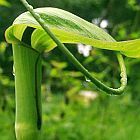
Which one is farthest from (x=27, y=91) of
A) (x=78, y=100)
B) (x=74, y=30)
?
(x=78, y=100)

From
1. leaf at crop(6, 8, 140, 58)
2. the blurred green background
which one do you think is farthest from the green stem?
the blurred green background

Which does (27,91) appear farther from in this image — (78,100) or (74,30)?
(78,100)

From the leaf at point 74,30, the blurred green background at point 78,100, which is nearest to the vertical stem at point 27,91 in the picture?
the leaf at point 74,30

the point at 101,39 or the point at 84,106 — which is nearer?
the point at 101,39

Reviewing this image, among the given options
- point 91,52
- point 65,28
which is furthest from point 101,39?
point 91,52

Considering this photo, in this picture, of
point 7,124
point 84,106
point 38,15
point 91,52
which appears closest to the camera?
point 38,15

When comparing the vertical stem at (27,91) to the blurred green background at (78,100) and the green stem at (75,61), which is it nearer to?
the green stem at (75,61)

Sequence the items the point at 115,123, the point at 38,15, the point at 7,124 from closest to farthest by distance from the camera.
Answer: the point at 38,15
the point at 7,124
the point at 115,123

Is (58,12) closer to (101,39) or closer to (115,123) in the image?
(101,39)

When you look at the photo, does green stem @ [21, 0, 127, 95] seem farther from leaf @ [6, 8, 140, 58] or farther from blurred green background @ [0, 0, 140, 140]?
blurred green background @ [0, 0, 140, 140]
